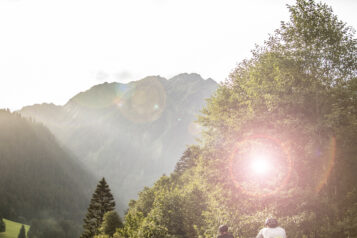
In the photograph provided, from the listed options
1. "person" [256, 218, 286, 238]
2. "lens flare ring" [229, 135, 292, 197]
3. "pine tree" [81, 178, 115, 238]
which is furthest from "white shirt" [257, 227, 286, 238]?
"pine tree" [81, 178, 115, 238]

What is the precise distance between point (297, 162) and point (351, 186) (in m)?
3.02

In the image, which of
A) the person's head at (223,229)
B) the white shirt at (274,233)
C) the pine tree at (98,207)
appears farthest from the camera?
the pine tree at (98,207)

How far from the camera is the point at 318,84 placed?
14.7m

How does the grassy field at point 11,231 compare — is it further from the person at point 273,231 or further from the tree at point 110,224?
the person at point 273,231

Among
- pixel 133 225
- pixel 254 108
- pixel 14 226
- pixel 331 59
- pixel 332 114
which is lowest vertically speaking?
pixel 14 226

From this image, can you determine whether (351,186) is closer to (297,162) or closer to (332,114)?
(297,162)

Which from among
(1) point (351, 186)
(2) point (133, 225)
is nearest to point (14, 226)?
(2) point (133, 225)

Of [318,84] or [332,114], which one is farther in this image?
[318,84]

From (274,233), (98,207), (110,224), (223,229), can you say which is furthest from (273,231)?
(98,207)

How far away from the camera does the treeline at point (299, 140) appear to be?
12.9 meters

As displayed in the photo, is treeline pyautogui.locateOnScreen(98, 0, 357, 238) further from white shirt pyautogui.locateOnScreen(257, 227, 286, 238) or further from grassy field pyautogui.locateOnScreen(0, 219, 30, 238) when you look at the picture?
grassy field pyautogui.locateOnScreen(0, 219, 30, 238)

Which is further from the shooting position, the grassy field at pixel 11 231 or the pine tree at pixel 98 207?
the grassy field at pixel 11 231

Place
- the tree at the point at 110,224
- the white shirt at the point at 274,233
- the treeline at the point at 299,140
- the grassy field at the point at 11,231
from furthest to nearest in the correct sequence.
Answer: the grassy field at the point at 11,231
the tree at the point at 110,224
the treeline at the point at 299,140
the white shirt at the point at 274,233

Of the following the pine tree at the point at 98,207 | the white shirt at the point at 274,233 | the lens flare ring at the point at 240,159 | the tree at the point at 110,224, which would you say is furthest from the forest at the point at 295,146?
the pine tree at the point at 98,207
